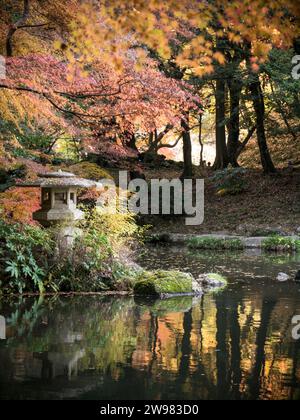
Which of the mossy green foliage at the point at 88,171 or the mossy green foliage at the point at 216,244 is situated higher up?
the mossy green foliage at the point at 88,171

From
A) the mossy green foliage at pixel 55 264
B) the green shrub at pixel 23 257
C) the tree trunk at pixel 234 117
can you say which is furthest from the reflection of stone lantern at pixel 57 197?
the tree trunk at pixel 234 117

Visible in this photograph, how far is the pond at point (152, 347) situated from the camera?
4.96 m

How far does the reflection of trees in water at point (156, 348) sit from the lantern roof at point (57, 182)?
241 centimetres

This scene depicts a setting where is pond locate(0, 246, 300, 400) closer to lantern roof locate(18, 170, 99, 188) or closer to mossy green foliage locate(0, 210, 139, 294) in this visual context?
mossy green foliage locate(0, 210, 139, 294)

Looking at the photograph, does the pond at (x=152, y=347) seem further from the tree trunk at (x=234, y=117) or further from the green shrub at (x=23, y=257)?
the tree trunk at (x=234, y=117)

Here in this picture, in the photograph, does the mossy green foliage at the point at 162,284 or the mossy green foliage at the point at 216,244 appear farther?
the mossy green foliage at the point at 216,244

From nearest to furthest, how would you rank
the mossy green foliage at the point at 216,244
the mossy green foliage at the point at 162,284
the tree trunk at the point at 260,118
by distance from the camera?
the mossy green foliage at the point at 162,284 < the mossy green foliage at the point at 216,244 < the tree trunk at the point at 260,118

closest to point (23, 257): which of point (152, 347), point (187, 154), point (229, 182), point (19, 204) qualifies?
point (19, 204)

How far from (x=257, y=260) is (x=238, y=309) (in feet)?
21.6

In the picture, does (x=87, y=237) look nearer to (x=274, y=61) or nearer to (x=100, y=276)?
(x=100, y=276)

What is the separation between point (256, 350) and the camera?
6.17 metres

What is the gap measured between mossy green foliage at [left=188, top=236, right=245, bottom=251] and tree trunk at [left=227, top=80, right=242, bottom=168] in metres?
6.14

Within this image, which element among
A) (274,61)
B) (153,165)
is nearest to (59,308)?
(274,61)

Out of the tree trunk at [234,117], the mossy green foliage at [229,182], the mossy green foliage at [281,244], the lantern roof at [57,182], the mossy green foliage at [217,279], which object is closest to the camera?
the lantern roof at [57,182]
